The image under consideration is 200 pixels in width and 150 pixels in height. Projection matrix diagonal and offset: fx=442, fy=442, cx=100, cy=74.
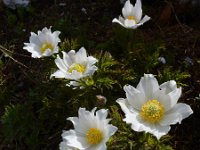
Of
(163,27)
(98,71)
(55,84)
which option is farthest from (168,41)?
(55,84)

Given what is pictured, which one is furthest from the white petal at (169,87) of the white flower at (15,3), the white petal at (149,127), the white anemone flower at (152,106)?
the white flower at (15,3)

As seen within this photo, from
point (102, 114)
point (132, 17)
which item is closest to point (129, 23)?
point (132, 17)

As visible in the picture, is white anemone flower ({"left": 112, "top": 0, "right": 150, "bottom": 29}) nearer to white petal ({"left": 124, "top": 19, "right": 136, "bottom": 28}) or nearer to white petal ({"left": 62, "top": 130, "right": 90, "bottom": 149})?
white petal ({"left": 124, "top": 19, "right": 136, "bottom": 28})

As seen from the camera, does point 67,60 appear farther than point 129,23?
No

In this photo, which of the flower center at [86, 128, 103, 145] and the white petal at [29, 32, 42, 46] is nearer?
the flower center at [86, 128, 103, 145]

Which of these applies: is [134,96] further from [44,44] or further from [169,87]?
[44,44]

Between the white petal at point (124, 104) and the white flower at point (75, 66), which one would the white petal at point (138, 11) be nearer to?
the white flower at point (75, 66)

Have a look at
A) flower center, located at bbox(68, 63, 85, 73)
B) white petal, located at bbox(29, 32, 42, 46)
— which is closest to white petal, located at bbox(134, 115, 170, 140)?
flower center, located at bbox(68, 63, 85, 73)
